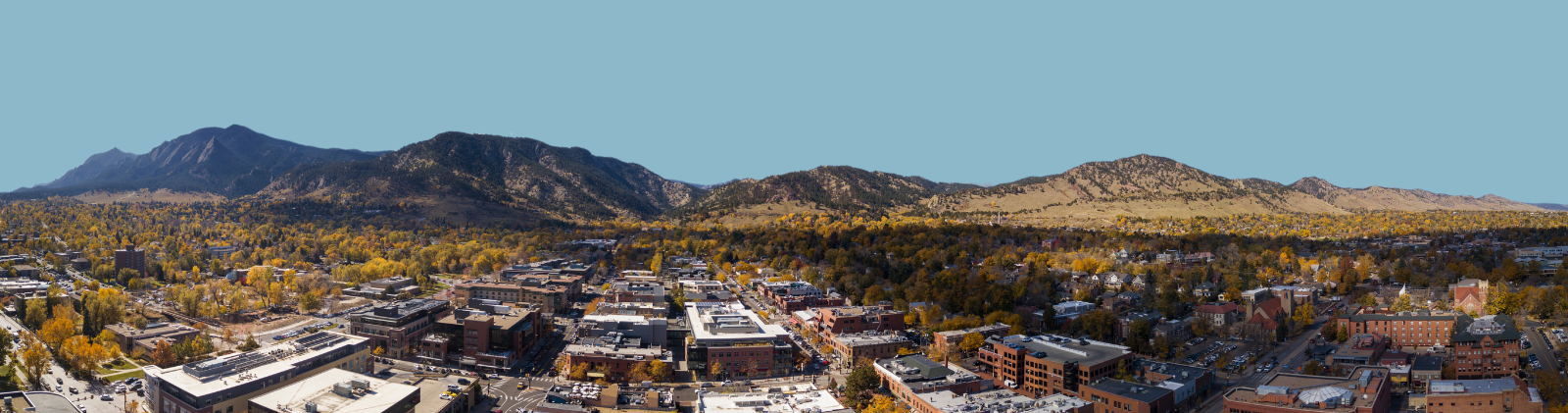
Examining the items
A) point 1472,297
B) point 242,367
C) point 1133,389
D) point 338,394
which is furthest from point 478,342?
point 1472,297

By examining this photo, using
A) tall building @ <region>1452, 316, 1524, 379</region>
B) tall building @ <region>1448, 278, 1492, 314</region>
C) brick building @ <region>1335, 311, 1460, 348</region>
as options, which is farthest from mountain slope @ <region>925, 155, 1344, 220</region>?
tall building @ <region>1452, 316, 1524, 379</region>

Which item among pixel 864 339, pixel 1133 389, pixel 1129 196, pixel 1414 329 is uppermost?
pixel 1129 196

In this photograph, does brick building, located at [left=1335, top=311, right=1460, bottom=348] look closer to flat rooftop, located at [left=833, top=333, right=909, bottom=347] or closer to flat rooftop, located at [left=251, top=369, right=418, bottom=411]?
flat rooftop, located at [left=833, top=333, right=909, bottom=347]

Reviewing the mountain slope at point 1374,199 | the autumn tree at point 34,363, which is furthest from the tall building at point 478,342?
the mountain slope at point 1374,199

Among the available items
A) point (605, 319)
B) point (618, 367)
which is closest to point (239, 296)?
point (605, 319)

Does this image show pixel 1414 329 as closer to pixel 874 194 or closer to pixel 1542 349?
pixel 1542 349

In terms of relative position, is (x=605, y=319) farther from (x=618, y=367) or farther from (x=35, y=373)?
(x=35, y=373)

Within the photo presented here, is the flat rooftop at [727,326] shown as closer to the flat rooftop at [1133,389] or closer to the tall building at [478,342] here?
the tall building at [478,342]
